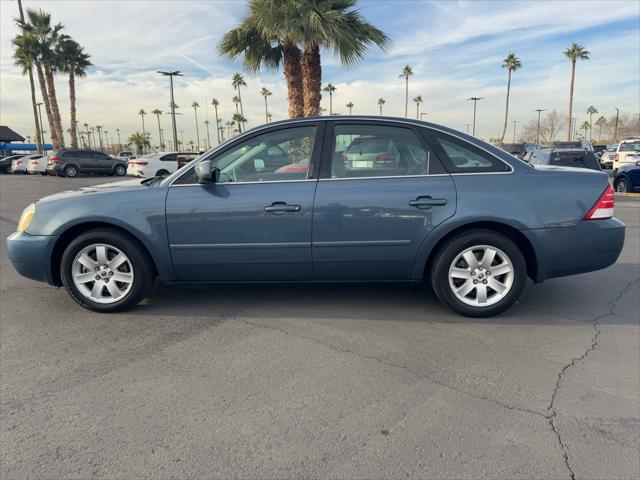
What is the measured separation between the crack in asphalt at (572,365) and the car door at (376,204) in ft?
4.46

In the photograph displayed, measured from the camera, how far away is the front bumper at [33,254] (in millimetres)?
3973

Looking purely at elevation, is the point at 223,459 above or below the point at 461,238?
below

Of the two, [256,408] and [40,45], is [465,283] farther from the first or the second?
[40,45]

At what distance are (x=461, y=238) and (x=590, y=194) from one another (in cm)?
111

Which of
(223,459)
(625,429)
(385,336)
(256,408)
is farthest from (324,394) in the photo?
(625,429)

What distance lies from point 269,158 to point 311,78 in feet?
41.8

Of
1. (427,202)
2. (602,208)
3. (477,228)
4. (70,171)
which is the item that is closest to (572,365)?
(477,228)

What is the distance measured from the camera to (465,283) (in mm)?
3934

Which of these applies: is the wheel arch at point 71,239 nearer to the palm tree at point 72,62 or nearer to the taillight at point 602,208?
the taillight at point 602,208

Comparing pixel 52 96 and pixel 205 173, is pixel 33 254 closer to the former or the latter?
pixel 205 173

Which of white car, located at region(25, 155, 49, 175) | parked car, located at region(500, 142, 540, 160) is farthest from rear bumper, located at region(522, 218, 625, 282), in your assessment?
white car, located at region(25, 155, 49, 175)

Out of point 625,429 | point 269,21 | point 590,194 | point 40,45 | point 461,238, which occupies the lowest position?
point 625,429

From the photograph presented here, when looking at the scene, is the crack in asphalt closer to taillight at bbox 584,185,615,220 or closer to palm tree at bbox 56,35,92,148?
taillight at bbox 584,185,615,220

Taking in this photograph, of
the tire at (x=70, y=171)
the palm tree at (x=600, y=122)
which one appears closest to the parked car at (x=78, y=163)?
the tire at (x=70, y=171)
